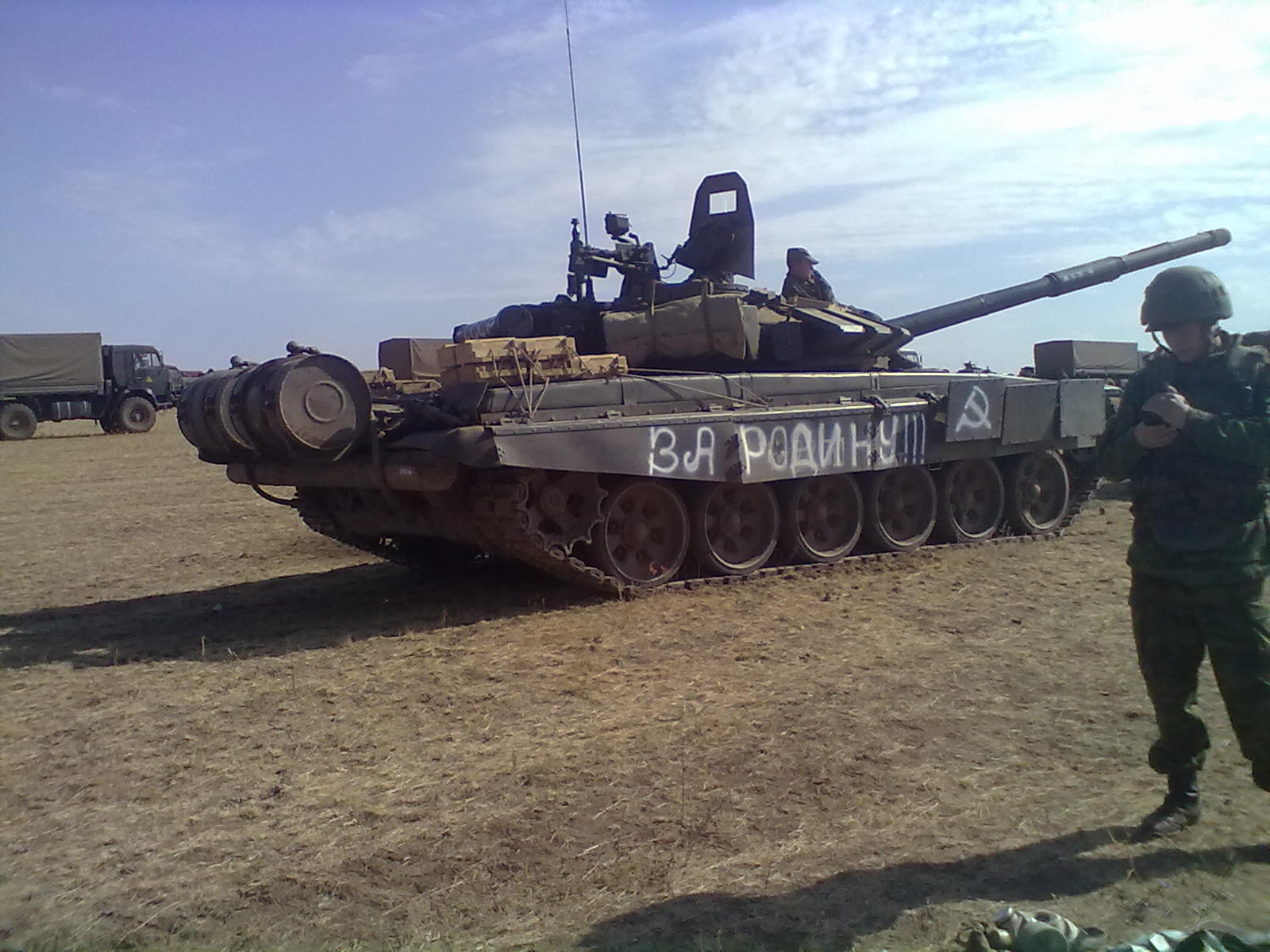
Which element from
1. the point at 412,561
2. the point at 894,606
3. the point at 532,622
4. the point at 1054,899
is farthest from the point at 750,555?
the point at 1054,899

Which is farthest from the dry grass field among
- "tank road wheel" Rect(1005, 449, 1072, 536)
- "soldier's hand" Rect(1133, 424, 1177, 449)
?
"tank road wheel" Rect(1005, 449, 1072, 536)

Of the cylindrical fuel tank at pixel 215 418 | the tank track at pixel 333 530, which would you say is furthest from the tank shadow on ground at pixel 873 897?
the tank track at pixel 333 530

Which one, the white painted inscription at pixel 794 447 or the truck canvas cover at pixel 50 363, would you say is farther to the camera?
the truck canvas cover at pixel 50 363

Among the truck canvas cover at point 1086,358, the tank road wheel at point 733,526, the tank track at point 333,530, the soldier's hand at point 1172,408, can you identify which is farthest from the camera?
the truck canvas cover at point 1086,358

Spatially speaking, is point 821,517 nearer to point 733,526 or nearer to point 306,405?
point 733,526

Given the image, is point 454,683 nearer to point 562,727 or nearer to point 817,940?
point 562,727

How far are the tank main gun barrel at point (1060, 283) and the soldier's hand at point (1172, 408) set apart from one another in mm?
7873

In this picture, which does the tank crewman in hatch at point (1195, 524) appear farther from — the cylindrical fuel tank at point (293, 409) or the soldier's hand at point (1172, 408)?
the cylindrical fuel tank at point (293, 409)

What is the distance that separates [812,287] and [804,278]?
0.13 meters

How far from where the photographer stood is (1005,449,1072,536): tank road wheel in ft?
36.0

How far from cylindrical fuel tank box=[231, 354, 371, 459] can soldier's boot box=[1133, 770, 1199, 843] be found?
5.34 meters

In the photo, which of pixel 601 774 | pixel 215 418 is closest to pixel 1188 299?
pixel 601 774

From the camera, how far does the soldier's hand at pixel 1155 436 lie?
381cm

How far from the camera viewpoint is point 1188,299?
3912mm
